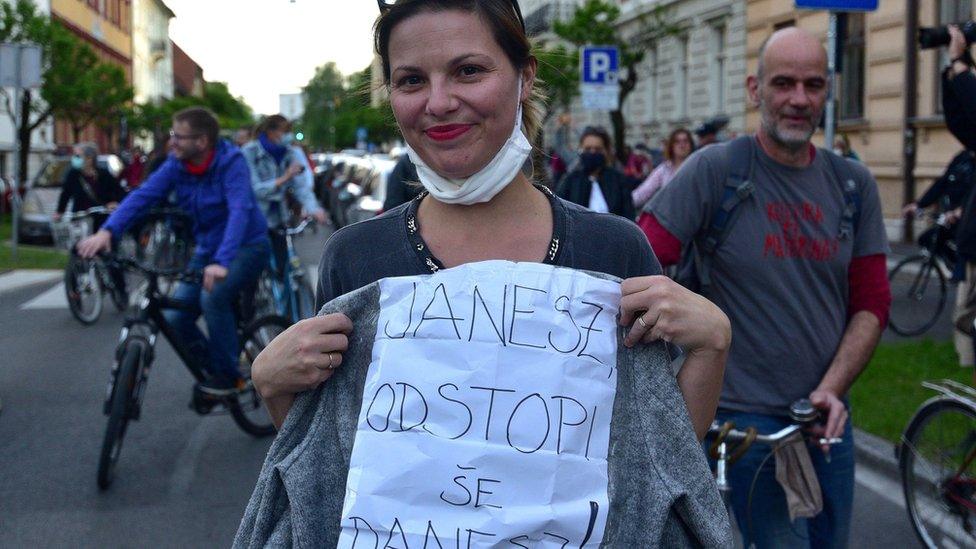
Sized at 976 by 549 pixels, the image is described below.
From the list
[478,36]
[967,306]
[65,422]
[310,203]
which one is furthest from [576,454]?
[310,203]

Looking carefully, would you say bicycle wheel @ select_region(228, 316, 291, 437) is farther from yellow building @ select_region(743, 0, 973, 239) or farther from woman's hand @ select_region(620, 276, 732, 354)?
yellow building @ select_region(743, 0, 973, 239)

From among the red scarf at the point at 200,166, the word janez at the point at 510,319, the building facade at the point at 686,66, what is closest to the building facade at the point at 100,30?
the building facade at the point at 686,66

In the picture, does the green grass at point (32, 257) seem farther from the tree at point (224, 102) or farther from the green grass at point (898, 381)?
the tree at point (224, 102)

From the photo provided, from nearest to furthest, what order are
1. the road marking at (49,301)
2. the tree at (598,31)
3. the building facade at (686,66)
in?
1. the road marking at (49,301)
2. the tree at (598,31)
3. the building facade at (686,66)

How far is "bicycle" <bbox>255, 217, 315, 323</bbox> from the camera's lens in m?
9.59

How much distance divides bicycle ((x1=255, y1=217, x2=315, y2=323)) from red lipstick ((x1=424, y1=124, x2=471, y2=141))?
7.63 metres

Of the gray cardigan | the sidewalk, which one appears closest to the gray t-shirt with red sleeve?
the gray cardigan

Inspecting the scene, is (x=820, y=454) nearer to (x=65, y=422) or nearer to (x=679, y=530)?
(x=679, y=530)

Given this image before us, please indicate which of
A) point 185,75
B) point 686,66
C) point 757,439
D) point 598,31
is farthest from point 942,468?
point 185,75

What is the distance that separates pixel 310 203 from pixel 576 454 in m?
9.74

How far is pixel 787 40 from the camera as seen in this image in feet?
11.5

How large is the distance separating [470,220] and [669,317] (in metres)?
0.38

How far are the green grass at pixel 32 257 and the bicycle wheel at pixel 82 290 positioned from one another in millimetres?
6146

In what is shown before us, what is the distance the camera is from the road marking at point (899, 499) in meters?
4.84
